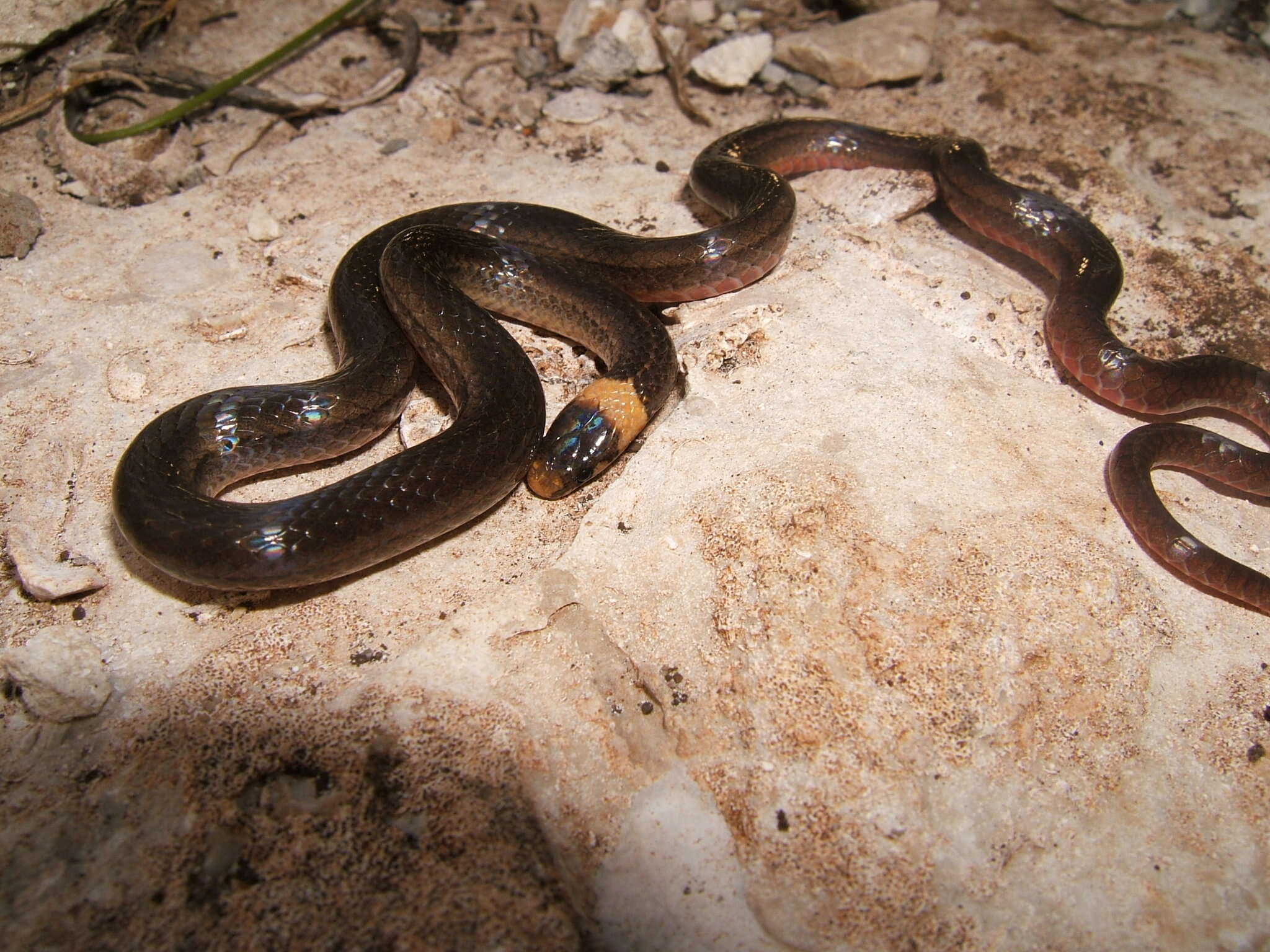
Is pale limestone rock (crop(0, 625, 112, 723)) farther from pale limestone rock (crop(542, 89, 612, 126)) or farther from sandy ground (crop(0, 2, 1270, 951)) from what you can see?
pale limestone rock (crop(542, 89, 612, 126))

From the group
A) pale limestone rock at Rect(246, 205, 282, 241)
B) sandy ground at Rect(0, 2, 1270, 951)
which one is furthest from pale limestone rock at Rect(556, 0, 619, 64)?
pale limestone rock at Rect(246, 205, 282, 241)

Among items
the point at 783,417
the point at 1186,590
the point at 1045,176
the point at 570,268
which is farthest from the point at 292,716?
the point at 1045,176

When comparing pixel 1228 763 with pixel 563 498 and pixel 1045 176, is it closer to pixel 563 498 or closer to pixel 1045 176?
pixel 563 498

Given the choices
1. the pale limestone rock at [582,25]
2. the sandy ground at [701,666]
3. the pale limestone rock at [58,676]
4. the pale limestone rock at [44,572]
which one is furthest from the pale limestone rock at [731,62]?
the pale limestone rock at [58,676]

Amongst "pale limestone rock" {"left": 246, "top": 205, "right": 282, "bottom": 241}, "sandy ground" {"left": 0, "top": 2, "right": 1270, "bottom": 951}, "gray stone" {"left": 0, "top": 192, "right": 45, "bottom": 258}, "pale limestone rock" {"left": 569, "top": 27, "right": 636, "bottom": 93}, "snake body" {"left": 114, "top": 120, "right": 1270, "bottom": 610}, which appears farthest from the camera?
"pale limestone rock" {"left": 569, "top": 27, "right": 636, "bottom": 93}

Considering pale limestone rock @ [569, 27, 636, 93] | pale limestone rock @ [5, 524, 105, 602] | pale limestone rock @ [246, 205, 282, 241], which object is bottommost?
pale limestone rock @ [5, 524, 105, 602]

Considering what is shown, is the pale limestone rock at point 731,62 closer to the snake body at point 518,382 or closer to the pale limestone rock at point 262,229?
the snake body at point 518,382
